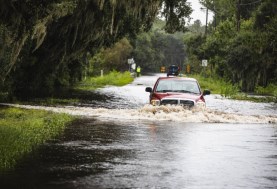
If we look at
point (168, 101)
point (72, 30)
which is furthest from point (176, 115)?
point (72, 30)

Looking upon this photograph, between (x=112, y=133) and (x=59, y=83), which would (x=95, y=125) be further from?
(x=59, y=83)

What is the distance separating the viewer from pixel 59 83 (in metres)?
40.1

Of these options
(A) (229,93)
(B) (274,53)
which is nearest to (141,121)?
(A) (229,93)

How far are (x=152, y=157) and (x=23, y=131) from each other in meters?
4.15

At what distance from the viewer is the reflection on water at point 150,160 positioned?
8391 millimetres

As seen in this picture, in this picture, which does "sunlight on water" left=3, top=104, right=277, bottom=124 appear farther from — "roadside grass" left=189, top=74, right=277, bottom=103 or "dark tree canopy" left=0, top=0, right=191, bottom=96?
"roadside grass" left=189, top=74, right=277, bottom=103

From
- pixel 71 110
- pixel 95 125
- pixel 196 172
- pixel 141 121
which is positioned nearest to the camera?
pixel 196 172

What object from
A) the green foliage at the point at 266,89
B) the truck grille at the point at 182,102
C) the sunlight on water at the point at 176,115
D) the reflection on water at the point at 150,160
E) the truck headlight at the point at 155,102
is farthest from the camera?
the green foliage at the point at 266,89

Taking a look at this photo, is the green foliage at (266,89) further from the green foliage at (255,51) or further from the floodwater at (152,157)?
the floodwater at (152,157)

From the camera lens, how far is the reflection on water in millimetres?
8391

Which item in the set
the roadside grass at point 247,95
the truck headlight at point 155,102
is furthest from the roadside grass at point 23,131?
the roadside grass at point 247,95

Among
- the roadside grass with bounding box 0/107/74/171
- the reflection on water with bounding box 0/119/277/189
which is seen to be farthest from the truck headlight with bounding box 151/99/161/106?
the reflection on water with bounding box 0/119/277/189

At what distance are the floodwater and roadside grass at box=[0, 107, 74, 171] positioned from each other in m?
0.28

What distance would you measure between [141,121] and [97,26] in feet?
35.8
